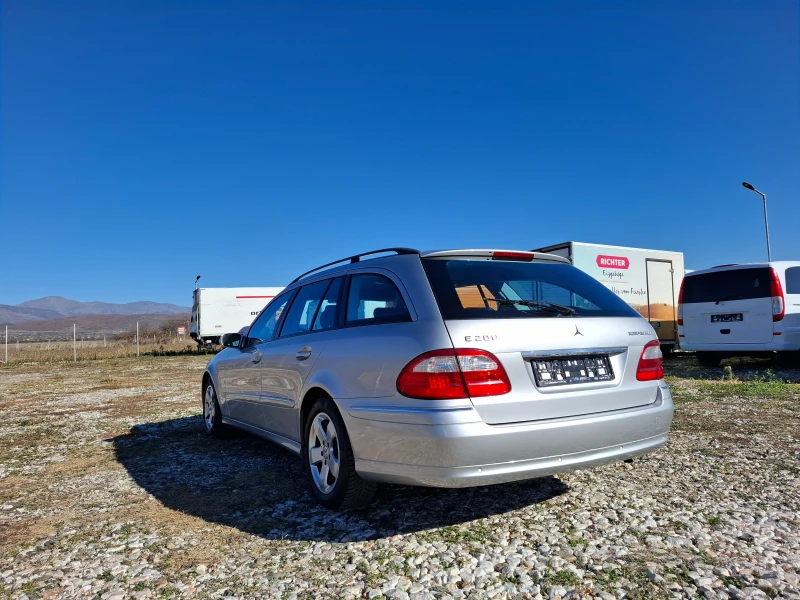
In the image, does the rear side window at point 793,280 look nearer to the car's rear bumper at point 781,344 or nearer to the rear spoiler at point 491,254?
the car's rear bumper at point 781,344

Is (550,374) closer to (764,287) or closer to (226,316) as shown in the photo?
(764,287)

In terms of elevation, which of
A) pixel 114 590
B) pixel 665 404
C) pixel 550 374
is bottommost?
pixel 114 590

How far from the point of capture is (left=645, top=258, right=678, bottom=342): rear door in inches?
606

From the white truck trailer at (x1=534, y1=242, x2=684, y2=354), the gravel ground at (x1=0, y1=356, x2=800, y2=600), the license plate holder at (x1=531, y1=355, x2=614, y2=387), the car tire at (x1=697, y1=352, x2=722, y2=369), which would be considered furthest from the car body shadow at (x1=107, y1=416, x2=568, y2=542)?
the white truck trailer at (x1=534, y1=242, x2=684, y2=354)

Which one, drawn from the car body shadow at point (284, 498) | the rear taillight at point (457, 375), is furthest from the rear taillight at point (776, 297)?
the rear taillight at point (457, 375)

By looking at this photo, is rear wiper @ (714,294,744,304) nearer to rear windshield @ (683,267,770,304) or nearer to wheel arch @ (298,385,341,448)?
rear windshield @ (683,267,770,304)

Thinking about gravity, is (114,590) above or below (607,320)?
below

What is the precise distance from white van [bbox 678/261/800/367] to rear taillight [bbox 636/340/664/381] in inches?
298

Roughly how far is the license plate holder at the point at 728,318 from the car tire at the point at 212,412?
29.3ft

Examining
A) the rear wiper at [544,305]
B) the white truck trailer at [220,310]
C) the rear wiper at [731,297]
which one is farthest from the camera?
the white truck trailer at [220,310]

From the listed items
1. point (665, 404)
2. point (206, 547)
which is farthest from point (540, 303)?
point (206, 547)

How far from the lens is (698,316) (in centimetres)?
1085

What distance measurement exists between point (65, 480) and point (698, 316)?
10.5 metres

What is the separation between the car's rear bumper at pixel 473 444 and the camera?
2871 millimetres
